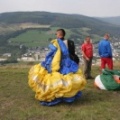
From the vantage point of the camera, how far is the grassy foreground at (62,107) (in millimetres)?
9352

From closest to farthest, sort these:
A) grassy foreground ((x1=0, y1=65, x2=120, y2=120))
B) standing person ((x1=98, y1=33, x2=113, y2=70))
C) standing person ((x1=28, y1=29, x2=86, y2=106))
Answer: grassy foreground ((x1=0, y1=65, x2=120, y2=120)), standing person ((x1=28, y1=29, x2=86, y2=106)), standing person ((x1=98, y1=33, x2=113, y2=70))

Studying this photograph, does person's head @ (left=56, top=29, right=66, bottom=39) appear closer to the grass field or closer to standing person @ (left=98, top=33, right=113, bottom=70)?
standing person @ (left=98, top=33, right=113, bottom=70)

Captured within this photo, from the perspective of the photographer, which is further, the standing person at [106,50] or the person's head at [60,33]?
the standing person at [106,50]

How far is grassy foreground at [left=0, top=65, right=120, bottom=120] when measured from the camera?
30.7 feet

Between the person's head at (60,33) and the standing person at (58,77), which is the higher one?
the person's head at (60,33)

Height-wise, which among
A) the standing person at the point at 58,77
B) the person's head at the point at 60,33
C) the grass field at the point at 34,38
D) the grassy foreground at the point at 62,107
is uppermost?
the person's head at the point at 60,33

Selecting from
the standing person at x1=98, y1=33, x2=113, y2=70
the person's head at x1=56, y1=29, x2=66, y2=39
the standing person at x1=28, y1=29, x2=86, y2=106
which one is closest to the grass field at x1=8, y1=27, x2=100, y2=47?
the standing person at x1=98, y1=33, x2=113, y2=70

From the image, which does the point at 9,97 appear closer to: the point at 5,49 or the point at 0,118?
the point at 0,118

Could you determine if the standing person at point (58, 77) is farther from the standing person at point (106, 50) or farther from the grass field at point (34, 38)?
the grass field at point (34, 38)

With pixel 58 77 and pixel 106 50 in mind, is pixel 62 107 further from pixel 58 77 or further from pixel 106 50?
pixel 106 50

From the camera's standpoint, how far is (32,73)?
10664mm

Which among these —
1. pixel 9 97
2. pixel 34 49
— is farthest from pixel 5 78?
pixel 34 49

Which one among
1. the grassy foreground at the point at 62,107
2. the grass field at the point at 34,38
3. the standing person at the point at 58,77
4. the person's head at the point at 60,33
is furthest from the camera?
the grass field at the point at 34,38

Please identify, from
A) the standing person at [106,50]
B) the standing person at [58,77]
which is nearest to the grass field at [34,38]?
the standing person at [106,50]
